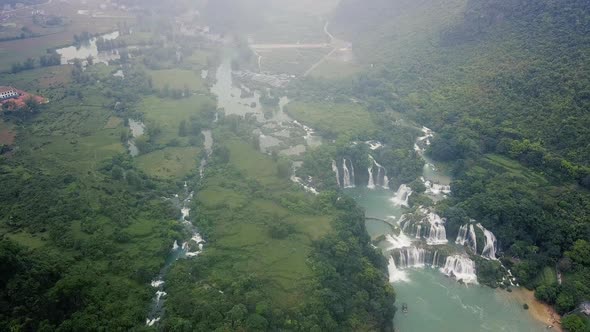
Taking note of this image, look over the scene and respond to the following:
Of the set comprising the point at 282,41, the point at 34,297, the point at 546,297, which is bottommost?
the point at 546,297

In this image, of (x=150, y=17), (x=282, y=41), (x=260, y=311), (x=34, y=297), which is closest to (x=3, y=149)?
(x=34, y=297)

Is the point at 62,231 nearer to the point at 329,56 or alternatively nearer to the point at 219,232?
the point at 219,232

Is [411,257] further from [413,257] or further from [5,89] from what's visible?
[5,89]

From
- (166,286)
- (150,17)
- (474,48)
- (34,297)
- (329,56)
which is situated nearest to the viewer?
(34,297)

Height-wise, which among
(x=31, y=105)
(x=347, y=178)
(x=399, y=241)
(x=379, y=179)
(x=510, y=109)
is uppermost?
(x=510, y=109)

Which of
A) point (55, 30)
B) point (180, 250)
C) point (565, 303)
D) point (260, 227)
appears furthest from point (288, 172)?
point (55, 30)

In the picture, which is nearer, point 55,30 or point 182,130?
point 182,130
